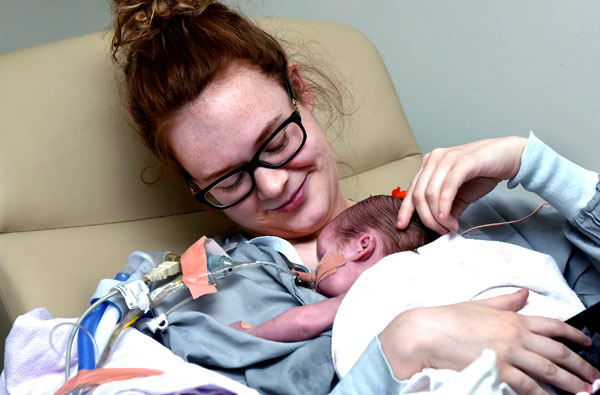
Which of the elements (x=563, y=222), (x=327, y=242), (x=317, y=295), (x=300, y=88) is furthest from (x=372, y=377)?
(x=300, y=88)

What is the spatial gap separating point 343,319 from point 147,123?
0.67 m

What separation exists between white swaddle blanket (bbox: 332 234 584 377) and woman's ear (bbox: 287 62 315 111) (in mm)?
533

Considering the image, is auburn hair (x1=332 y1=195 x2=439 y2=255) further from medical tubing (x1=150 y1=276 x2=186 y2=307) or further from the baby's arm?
medical tubing (x1=150 y1=276 x2=186 y2=307)

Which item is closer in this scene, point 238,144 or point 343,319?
point 343,319

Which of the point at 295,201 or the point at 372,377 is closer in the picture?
the point at 372,377

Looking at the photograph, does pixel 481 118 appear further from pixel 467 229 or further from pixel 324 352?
pixel 324 352

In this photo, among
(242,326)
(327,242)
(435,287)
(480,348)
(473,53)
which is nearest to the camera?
(480,348)

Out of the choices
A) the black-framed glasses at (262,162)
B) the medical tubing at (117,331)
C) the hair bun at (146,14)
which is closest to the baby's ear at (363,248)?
the black-framed glasses at (262,162)

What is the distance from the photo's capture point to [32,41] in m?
2.53

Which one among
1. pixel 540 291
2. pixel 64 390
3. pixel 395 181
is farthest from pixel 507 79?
pixel 64 390

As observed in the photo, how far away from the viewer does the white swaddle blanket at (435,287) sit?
3.35 ft

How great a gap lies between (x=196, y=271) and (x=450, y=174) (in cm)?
56

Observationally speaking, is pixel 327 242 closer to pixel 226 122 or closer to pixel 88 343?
pixel 226 122

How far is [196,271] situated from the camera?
122 cm
